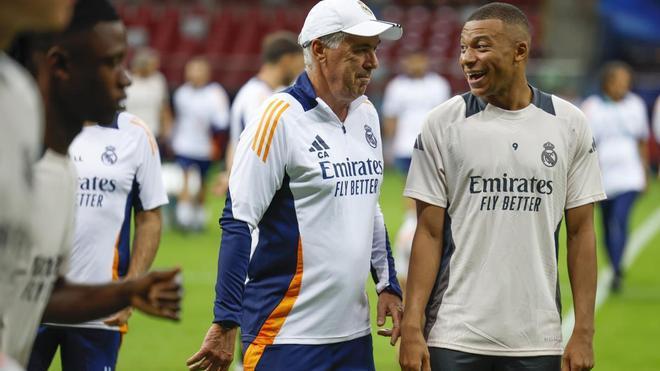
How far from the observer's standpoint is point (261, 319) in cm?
495

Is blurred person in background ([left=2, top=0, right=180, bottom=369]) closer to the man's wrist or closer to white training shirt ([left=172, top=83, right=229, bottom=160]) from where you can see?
the man's wrist

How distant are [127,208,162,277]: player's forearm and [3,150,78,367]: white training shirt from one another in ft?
8.54

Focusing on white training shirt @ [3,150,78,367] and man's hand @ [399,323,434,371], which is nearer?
white training shirt @ [3,150,78,367]

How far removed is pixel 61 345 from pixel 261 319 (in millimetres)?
1343

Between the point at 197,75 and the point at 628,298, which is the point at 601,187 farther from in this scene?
the point at 197,75

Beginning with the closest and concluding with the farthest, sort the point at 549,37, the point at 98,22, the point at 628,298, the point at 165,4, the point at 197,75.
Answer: the point at 98,22
the point at 628,298
the point at 197,75
the point at 549,37
the point at 165,4

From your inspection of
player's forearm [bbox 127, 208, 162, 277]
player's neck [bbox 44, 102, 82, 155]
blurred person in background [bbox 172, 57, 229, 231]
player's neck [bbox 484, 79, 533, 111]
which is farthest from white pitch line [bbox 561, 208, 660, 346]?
player's neck [bbox 44, 102, 82, 155]

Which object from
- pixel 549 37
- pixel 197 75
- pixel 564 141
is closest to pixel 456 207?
pixel 564 141

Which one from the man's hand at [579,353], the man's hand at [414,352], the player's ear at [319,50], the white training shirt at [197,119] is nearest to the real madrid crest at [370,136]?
the player's ear at [319,50]

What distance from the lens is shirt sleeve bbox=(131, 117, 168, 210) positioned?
6051mm

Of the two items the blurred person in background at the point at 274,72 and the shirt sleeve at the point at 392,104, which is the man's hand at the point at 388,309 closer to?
the blurred person in background at the point at 274,72

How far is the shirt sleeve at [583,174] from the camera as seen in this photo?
4980mm

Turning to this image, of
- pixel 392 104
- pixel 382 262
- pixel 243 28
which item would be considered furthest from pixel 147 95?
pixel 243 28

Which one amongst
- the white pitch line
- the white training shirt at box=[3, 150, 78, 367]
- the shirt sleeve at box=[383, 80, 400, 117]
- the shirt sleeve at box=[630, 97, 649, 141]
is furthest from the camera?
the shirt sleeve at box=[383, 80, 400, 117]
